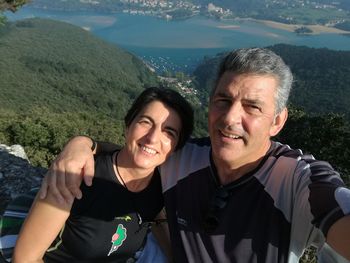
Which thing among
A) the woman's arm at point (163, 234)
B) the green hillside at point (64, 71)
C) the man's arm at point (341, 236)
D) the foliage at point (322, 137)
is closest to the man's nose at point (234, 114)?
the man's arm at point (341, 236)

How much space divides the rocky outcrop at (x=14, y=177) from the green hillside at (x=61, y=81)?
699 cm

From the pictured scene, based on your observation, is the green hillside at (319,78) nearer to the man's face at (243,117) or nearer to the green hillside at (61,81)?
the green hillside at (61,81)

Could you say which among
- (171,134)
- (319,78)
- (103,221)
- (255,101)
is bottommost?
(319,78)

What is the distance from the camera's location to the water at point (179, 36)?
96.1 m

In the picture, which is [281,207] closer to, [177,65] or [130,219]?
[130,219]

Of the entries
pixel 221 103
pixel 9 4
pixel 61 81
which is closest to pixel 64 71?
pixel 61 81

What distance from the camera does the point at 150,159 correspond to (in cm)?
213

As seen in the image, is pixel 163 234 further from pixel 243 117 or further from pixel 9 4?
pixel 9 4

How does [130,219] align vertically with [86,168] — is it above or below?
below

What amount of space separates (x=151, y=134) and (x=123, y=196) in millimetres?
383

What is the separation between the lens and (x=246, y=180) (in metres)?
1.87

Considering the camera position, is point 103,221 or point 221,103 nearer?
point 221,103

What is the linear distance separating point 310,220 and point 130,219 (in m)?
1.01

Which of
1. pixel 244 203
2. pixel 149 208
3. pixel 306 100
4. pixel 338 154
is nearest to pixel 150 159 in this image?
pixel 149 208
